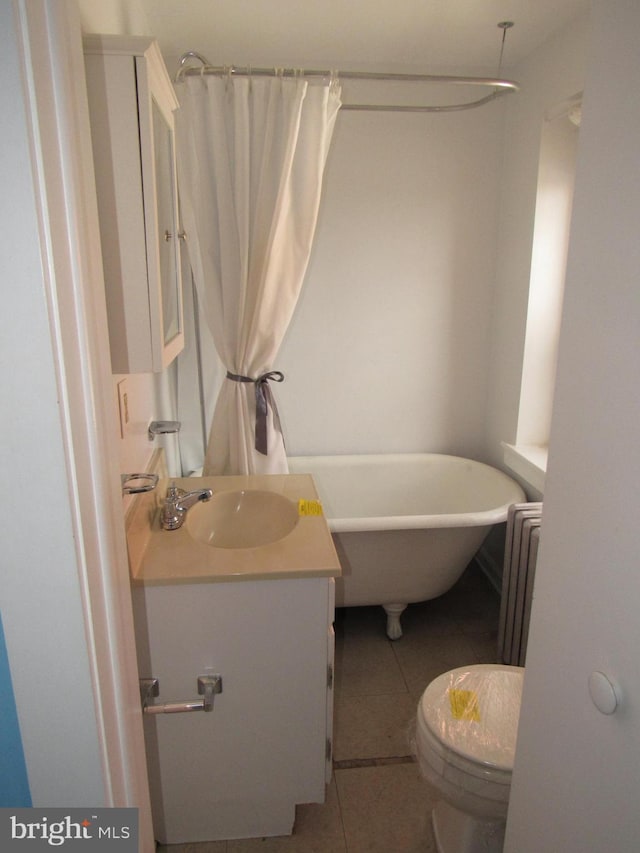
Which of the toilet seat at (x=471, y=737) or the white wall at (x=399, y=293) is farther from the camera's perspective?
the white wall at (x=399, y=293)

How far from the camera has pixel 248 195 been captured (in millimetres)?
1943

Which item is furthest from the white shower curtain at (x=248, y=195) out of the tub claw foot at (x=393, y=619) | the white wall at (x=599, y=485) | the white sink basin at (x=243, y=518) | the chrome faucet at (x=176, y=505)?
the white wall at (x=599, y=485)

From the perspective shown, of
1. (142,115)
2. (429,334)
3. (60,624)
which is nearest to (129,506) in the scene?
(60,624)

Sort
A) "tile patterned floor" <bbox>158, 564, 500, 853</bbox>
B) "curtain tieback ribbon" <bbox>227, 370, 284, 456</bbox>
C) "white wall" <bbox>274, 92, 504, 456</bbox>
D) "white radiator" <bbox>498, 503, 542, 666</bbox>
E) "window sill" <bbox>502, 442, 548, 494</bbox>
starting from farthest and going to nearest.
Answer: "white wall" <bbox>274, 92, 504, 456</bbox> → "window sill" <bbox>502, 442, 548, 494</bbox> → "curtain tieback ribbon" <bbox>227, 370, 284, 456</bbox> → "white radiator" <bbox>498, 503, 542, 666</bbox> → "tile patterned floor" <bbox>158, 564, 500, 853</bbox>

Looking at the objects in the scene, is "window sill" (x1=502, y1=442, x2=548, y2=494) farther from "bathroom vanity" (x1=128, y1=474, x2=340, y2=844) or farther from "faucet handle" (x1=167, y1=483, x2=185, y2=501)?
"faucet handle" (x1=167, y1=483, x2=185, y2=501)

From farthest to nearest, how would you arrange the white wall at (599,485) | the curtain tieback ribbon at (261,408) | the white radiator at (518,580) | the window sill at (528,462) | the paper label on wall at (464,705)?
the window sill at (528,462) → the curtain tieback ribbon at (261,408) → the white radiator at (518,580) → the paper label on wall at (464,705) → the white wall at (599,485)

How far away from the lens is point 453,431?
9.70 feet

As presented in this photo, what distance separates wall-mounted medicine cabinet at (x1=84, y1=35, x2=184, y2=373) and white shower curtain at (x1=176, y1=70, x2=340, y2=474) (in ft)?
2.29

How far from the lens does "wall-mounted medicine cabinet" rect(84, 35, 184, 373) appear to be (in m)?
1.03

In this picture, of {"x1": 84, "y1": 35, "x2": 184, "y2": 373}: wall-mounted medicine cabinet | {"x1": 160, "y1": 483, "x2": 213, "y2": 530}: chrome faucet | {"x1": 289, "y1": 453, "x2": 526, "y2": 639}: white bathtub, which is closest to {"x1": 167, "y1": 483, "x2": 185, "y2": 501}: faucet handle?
{"x1": 160, "y1": 483, "x2": 213, "y2": 530}: chrome faucet

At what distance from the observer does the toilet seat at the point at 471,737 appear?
1.24 m

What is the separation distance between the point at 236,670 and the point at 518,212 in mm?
2238

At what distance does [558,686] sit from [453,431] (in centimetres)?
219

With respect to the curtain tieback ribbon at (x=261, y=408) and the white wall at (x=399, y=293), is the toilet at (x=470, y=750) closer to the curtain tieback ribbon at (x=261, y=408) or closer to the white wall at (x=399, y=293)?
the curtain tieback ribbon at (x=261, y=408)
